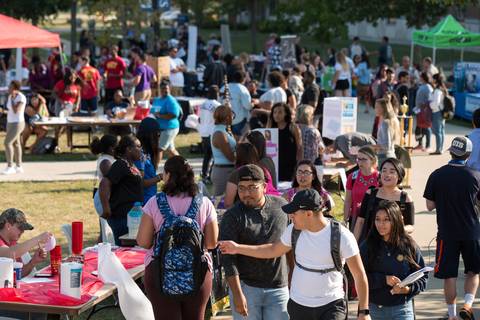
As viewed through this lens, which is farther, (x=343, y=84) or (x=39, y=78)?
(x=343, y=84)

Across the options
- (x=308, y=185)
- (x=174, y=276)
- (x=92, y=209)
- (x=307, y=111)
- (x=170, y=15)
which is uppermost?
(x=170, y=15)

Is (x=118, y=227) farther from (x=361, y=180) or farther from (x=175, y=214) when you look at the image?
(x=361, y=180)

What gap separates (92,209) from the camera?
9586 mm

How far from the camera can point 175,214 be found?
4.16 m

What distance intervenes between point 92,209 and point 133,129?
4.33 meters

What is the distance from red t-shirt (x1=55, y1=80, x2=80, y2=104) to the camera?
1431cm

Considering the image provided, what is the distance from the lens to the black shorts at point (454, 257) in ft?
18.3

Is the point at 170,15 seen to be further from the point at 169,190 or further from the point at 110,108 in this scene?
the point at 169,190

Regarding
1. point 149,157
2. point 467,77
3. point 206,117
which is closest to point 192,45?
point 467,77

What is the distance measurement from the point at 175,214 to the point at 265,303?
37.2 inches

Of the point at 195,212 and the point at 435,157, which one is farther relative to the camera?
the point at 435,157

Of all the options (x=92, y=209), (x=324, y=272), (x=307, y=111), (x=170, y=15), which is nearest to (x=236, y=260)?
(x=324, y=272)

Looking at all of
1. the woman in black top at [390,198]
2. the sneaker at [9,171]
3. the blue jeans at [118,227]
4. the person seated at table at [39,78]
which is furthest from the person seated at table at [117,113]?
the woman in black top at [390,198]

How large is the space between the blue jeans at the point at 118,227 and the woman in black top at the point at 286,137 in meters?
2.74
